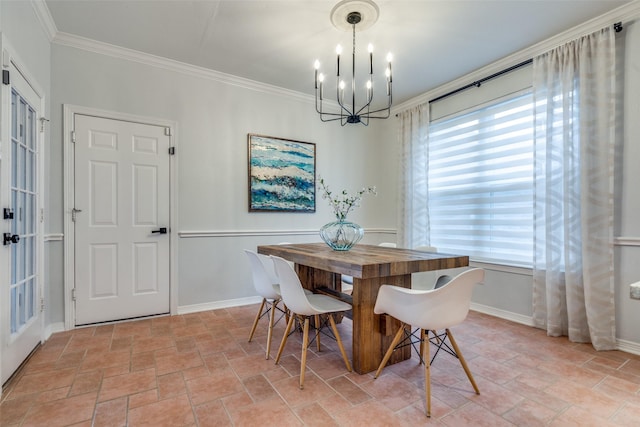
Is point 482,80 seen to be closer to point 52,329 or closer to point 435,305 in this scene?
point 435,305

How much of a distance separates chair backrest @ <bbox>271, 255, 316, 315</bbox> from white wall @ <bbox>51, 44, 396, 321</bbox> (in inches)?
70.5

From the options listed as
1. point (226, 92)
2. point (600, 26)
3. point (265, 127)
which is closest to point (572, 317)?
point (600, 26)

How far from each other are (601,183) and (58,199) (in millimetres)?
4610

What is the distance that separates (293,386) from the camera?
1.94m

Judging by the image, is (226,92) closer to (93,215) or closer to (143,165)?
(143,165)

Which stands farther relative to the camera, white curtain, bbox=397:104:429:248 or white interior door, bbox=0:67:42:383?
white curtain, bbox=397:104:429:248

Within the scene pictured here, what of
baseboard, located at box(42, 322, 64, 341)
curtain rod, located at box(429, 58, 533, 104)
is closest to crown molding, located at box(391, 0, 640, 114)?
curtain rod, located at box(429, 58, 533, 104)

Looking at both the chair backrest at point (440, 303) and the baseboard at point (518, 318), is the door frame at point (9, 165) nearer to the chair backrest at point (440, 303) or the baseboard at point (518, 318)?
the chair backrest at point (440, 303)

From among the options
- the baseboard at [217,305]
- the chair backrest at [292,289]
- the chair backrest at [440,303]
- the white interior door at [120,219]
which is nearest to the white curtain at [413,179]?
the baseboard at [217,305]

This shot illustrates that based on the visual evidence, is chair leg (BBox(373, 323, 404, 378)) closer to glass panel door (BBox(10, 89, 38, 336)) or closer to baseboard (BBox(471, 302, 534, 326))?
baseboard (BBox(471, 302, 534, 326))

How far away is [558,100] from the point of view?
9.26 feet

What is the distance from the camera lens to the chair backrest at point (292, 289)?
1.93 meters

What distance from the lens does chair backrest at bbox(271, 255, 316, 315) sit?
1.93 metres

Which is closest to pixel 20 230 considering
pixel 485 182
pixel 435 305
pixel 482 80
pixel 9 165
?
pixel 9 165
